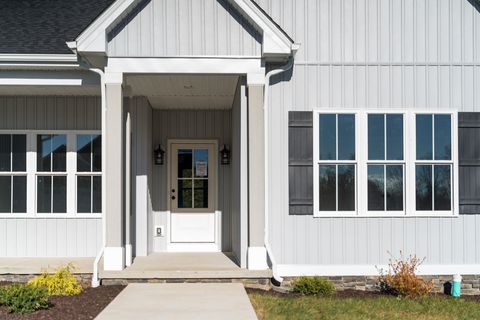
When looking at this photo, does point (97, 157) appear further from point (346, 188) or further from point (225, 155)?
point (346, 188)

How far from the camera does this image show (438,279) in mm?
9109

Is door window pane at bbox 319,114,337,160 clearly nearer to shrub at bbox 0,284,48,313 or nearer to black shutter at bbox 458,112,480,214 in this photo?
black shutter at bbox 458,112,480,214

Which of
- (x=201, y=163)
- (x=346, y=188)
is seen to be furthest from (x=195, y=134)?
(x=346, y=188)

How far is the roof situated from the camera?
930cm

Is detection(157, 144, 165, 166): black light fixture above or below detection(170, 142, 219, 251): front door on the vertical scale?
above

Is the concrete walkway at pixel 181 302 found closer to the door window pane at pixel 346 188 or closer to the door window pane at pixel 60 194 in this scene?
the door window pane at pixel 346 188

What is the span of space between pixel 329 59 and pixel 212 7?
2138 millimetres

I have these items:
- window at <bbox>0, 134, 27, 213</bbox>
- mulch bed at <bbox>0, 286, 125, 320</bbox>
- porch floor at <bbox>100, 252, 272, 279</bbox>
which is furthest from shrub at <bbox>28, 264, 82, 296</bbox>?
window at <bbox>0, 134, 27, 213</bbox>

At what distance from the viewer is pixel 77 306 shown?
719 centimetres

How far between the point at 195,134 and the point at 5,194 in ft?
12.9

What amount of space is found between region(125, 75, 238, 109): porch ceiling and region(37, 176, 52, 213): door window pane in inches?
96.1

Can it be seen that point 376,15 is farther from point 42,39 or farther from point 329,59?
point 42,39

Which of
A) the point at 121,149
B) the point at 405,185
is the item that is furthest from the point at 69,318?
the point at 405,185

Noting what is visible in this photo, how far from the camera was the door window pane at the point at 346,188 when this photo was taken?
907 centimetres
